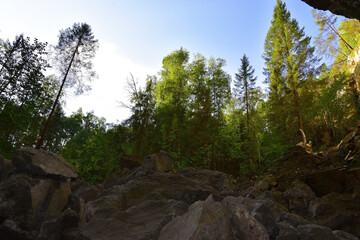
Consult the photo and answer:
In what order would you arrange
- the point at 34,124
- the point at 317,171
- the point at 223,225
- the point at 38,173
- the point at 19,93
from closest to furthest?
the point at 223,225 < the point at 38,173 < the point at 317,171 < the point at 19,93 < the point at 34,124

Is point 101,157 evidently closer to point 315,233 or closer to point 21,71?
point 21,71

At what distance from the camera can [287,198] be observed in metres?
7.90

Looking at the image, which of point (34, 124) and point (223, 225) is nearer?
point (223, 225)

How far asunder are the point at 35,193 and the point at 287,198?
8528 millimetres

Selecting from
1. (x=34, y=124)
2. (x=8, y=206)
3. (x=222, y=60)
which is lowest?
(x=8, y=206)

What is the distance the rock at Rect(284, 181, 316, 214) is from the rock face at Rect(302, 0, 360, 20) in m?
5.68

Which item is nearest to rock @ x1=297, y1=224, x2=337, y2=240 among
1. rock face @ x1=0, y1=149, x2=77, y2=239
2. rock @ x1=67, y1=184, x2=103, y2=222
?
rock @ x1=67, y1=184, x2=103, y2=222

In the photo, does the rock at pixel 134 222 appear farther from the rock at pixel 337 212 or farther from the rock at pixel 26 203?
the rock at pixel 337 212

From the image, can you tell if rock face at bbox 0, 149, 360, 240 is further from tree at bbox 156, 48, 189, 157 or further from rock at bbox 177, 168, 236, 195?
tree at bbox 156, 48, 189, 157

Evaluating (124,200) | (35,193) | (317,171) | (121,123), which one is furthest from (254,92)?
(35,193)

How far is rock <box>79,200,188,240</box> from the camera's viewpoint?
4.30 m

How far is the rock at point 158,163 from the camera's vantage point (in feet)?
39.0

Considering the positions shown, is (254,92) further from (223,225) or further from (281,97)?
(223,225)

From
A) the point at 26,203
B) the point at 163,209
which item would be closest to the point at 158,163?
the point at 26,203
